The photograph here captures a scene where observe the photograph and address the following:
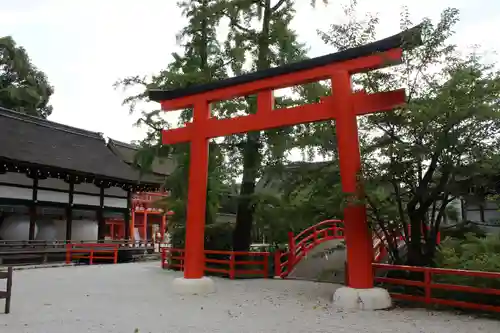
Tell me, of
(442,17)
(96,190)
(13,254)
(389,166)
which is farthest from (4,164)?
(442,17)

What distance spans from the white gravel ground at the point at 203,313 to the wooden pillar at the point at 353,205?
706mm

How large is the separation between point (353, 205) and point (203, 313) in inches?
118

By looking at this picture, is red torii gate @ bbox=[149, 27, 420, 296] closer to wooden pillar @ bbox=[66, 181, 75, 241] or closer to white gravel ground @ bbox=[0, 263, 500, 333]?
white gravel ground @ bbox=[0, 263, 500, 333]

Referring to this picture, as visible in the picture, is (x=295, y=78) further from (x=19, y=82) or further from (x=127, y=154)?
(x=19, y=82)

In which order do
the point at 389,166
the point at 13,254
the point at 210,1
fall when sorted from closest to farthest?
the point at 389,166
the point at 210,1
the point at 13,254

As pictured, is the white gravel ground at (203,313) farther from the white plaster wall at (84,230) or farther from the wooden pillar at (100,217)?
the wooden pillar at (100,217)

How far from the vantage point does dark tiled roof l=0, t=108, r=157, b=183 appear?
52.4 ft

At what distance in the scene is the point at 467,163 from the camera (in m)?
7.22

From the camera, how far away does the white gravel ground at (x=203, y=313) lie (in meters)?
5.64

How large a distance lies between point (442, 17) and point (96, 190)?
15631mm

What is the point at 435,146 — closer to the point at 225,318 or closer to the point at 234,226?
the point at 225,318

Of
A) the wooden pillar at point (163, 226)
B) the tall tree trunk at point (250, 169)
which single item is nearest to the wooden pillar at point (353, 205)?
the tall tree trunk at point (250, 169)

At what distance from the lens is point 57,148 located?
18.4m

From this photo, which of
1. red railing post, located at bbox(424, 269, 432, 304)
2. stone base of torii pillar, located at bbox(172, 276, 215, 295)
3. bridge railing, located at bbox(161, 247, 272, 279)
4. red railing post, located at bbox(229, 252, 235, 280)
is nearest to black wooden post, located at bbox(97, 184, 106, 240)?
bridge railing, located at bbox(161, 247, 272, 279)
